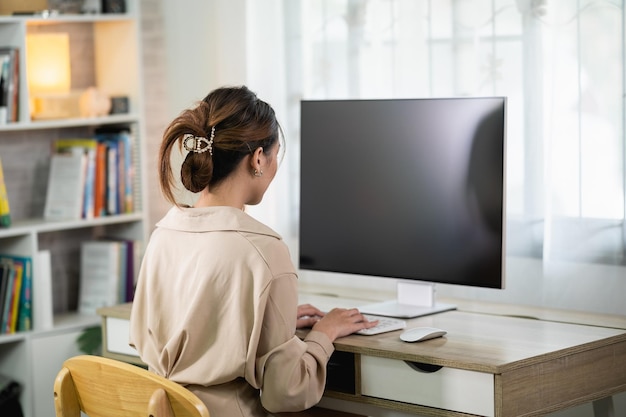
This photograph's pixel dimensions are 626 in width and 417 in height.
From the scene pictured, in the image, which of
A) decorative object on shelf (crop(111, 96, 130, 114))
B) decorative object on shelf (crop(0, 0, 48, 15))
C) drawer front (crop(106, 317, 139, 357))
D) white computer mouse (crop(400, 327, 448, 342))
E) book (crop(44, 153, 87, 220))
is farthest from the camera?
decorative object on shelf (crop(111, 96, 130, 114))

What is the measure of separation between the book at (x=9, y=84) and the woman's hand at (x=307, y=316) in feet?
4.58

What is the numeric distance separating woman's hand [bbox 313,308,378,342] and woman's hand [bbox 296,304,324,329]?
0.19 feet

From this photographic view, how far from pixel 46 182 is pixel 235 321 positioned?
6.31 feet

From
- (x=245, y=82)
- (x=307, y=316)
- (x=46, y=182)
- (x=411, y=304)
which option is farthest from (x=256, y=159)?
(x=46, y=182)

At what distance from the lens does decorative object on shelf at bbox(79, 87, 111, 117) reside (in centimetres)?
360

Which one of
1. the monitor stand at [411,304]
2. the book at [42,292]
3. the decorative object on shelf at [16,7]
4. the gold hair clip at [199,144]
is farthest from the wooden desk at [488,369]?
the decorative object on shelf at [16,7]

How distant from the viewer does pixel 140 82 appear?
11.9 ft

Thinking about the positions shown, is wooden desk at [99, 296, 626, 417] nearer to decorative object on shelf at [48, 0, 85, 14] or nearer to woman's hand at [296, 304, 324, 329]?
woman's hand at [296, 304, 324, 329]

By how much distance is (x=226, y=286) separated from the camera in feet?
6.51

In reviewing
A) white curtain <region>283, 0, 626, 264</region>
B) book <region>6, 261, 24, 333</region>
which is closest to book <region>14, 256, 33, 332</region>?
book <region>6, 261, 24, 333</region>

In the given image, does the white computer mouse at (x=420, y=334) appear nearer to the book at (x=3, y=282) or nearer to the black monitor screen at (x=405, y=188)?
the black monitor screen at (x=405, y=188)

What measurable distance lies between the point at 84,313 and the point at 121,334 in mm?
986

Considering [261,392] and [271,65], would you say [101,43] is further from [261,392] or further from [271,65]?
[261,392]

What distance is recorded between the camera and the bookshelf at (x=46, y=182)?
133 inches
